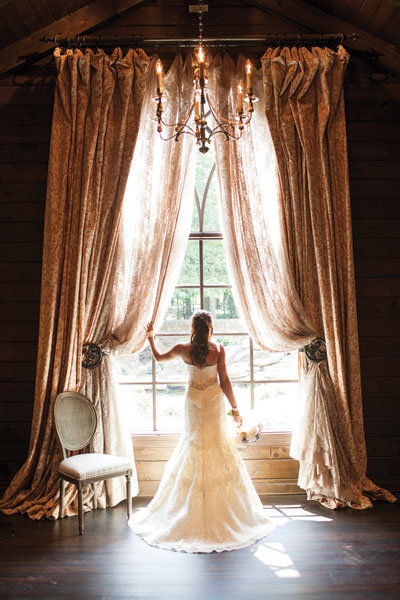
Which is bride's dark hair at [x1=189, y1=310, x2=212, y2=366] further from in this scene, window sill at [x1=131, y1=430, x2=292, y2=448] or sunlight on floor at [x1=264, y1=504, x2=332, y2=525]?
sunlight on floor at [x1=264, y1=504, x2=332, y2=525]

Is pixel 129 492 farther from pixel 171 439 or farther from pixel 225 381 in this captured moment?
pixel 225 381

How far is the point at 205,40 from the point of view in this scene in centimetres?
416

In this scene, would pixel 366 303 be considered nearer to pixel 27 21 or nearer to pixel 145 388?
pixel 145 388

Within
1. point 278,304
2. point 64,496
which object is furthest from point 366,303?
point 64,496

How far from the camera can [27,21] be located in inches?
165

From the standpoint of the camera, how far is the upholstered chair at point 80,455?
359cm

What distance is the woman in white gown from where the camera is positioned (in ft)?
11.0

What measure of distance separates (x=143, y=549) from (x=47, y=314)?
1.86 meters

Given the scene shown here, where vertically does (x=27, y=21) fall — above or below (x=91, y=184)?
above

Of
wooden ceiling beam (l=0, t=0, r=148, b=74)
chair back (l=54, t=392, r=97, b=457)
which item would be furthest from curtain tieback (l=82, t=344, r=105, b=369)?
wooden ceiling beam (l=0, t=0, r=148, b=74)

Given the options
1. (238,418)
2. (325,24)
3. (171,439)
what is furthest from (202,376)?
(325,24)

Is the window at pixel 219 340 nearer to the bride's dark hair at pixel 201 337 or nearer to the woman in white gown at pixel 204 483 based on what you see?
the woman in white gown at pixel 204 483

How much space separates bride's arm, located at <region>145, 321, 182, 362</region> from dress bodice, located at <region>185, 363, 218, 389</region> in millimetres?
167

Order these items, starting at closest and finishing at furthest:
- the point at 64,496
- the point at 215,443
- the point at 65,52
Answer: the point at 215,443 → the point at 64,496 → the point at 65,52
